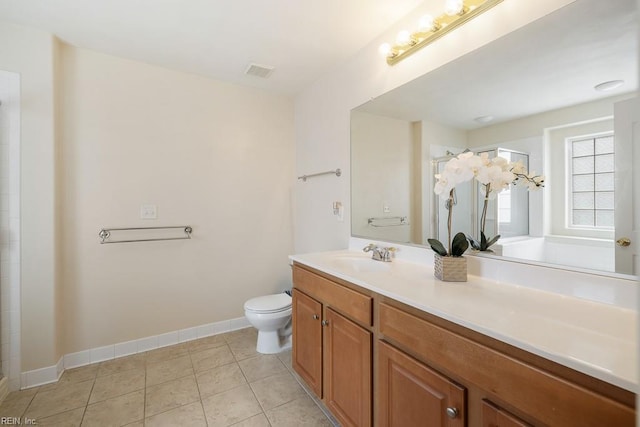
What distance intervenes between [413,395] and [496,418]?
0.96ft

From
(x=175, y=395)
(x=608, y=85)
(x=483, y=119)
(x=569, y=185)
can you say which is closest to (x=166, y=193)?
(x=175, y=395)

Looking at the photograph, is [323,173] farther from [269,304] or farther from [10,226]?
[10,226]

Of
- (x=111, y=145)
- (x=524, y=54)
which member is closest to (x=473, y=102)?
(x=524, y=54)

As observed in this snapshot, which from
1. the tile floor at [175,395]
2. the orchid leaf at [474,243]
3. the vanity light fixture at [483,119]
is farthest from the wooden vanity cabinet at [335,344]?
the vanity light fixture at [483,119]

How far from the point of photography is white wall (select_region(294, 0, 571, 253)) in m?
1.23

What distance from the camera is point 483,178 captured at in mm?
1225

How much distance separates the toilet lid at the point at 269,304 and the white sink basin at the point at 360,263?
72cm

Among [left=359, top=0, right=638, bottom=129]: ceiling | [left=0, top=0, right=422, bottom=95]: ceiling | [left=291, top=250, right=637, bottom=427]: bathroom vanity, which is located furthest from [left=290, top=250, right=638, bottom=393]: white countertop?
[left=0, top=0, right=422, bottom=95]: ceiling

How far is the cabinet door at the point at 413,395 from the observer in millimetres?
849

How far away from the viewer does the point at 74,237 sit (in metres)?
2.01

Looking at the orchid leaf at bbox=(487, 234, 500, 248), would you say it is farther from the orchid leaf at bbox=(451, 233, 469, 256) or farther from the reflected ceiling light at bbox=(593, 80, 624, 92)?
the reflected ceiling light at bbox=(593, 80, 624, 92)

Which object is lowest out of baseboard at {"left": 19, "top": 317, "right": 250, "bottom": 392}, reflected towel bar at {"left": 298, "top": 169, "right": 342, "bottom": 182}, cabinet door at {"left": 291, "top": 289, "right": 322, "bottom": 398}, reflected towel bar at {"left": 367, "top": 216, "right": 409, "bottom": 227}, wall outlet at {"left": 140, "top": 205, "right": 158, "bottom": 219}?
baseboard at {"left": 19, "top": 317, "right": 250, "bottom": 392}

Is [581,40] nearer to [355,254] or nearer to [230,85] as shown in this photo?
[355,254]

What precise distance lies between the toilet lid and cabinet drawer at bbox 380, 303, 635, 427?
1339 millimetres
